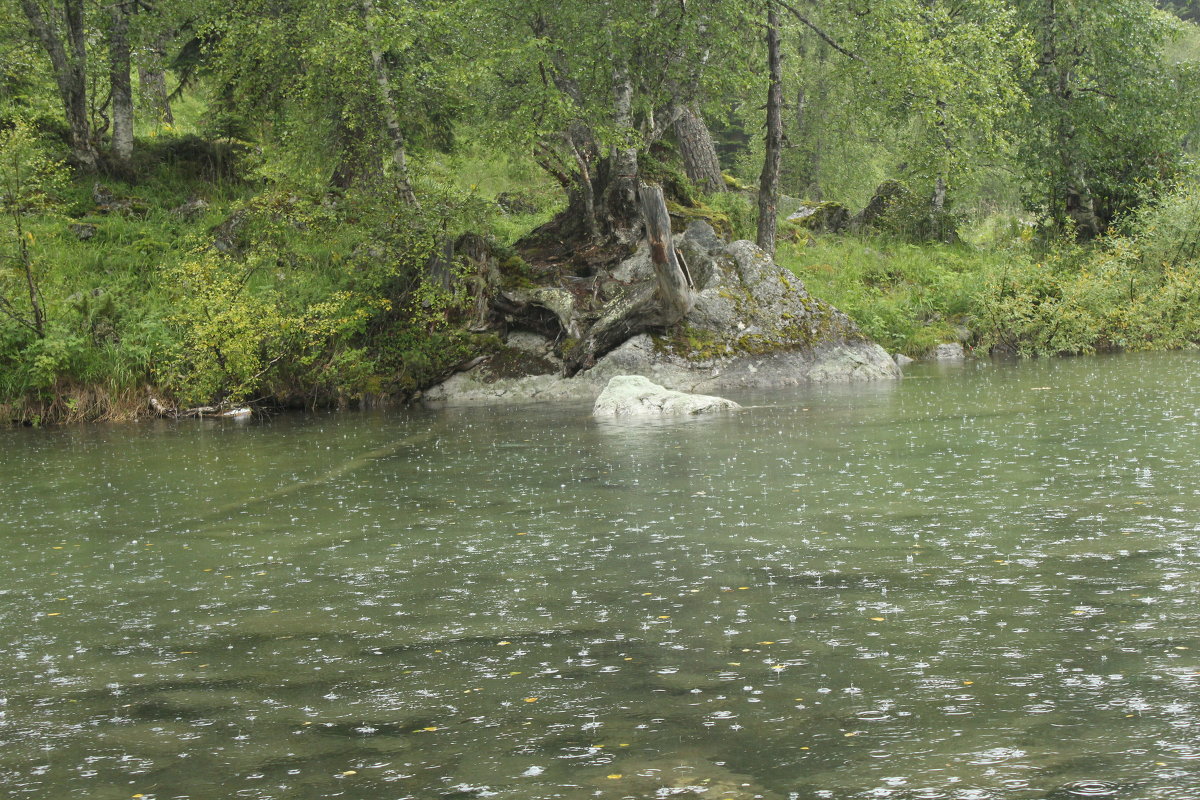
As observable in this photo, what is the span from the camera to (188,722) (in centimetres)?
512

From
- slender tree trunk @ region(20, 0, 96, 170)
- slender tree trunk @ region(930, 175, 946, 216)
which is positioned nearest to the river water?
slender tree trunk @ region(20, 0, 96, 170)

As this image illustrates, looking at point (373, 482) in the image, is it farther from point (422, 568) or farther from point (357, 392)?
point (357, 392)

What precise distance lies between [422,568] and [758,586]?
267 centimetres

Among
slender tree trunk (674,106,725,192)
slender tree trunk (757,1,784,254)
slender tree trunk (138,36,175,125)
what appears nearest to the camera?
slender tree trunk (757,1,784,254)

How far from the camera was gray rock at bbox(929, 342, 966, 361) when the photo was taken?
30016 mm

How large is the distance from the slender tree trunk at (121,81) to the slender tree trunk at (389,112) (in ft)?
28.4

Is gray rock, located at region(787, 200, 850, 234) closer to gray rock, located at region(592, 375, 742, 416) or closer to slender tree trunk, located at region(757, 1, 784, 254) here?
slender tree trunk, located at region(757, 1, 784, 254)

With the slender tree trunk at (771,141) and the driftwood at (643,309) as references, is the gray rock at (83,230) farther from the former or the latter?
the slender tree trunk at (771,141)

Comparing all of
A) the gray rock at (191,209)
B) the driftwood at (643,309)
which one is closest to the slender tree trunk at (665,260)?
the driftwood at (643,309)

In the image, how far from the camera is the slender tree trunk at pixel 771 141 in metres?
27.7

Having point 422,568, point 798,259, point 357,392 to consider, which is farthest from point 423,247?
point 422,568

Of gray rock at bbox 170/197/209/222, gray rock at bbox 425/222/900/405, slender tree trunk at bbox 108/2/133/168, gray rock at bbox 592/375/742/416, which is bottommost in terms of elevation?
gray rock at bbox 592/375/742/416

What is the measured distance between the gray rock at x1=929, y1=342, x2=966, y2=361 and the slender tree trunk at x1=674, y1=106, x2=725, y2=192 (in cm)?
880

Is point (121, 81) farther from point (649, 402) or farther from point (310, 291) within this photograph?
point (649, 402)
